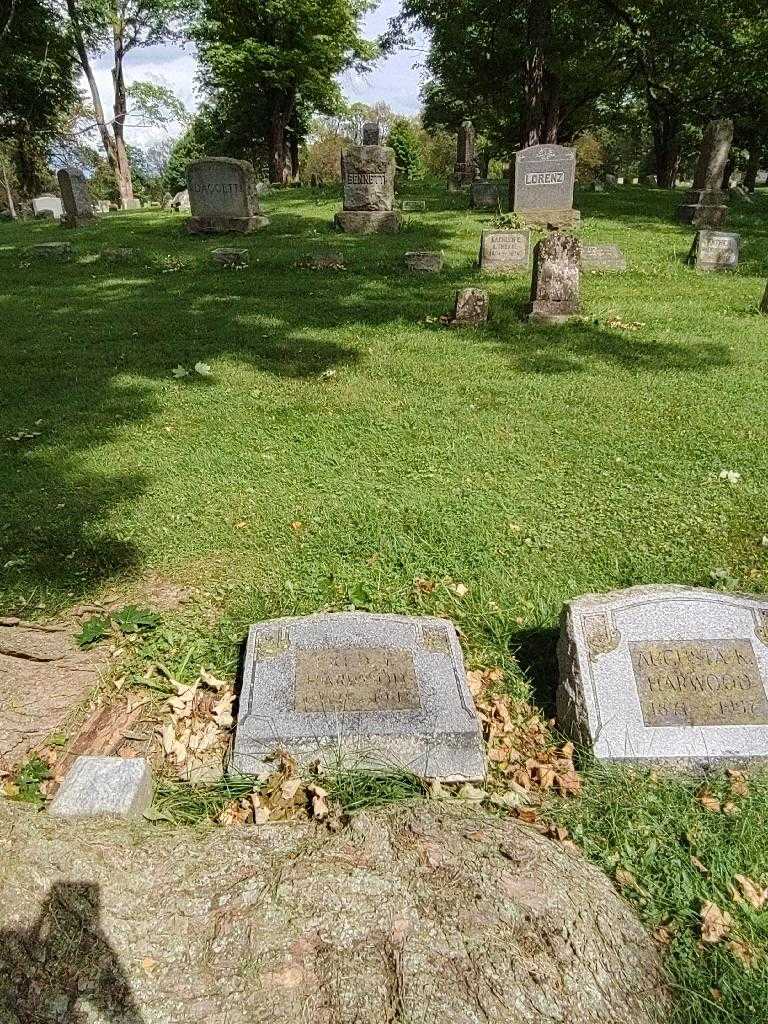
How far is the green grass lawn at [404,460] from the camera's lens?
3977 millimetres

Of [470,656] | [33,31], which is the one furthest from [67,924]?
[33,31]

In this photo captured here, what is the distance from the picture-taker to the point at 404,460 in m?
5.40

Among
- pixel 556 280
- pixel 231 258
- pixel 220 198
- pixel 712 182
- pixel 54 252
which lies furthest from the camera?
pixel 712 182

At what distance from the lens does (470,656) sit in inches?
143

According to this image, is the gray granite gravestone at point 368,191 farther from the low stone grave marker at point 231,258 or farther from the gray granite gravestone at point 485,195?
the gray granite gravestone at point 485,195

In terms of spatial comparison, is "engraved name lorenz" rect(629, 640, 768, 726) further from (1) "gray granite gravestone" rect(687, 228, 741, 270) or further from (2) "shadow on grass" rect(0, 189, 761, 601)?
(1) "gray granite gravestone" rect(687, 228, 741, 270)

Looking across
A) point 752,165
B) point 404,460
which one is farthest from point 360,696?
point 752,165

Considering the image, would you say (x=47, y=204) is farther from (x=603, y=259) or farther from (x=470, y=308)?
(x=470, y=308)

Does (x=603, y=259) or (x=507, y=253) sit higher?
(x=507, y=253)

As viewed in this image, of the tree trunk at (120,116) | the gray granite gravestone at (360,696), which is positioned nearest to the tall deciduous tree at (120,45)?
the tree trunk at (120,116)

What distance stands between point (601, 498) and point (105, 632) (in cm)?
361

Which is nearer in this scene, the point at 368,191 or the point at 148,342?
the point at 148,342

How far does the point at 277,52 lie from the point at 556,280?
2848cm

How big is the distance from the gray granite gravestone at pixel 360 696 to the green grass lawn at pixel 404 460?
0.43 meters
